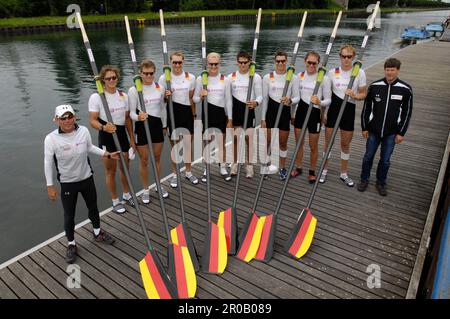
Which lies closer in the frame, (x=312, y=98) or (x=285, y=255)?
(x=285, y=255)

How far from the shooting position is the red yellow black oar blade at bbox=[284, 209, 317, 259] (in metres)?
4.91

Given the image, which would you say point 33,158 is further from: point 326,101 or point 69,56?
point 69,56

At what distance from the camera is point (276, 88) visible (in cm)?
626

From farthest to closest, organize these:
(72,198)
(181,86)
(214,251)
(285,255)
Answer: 1. (181,86)
2. (285,255)
3. (214,251)
4. (72,198)

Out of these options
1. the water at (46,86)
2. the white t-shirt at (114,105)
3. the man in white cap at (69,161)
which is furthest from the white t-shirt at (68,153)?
the water at (46,86)

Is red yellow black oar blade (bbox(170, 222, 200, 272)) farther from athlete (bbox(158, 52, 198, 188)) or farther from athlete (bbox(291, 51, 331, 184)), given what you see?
athlete (bbox(291, 51, 331, 184))

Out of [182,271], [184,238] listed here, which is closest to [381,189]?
[184,238]

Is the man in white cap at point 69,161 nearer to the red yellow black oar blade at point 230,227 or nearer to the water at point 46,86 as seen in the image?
the red yellow black oar blade at point 230,227

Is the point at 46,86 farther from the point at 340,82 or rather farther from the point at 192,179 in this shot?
the point at 340,82

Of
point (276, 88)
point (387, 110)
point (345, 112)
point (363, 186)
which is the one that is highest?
point (276, 88)

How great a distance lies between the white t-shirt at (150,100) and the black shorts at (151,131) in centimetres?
10

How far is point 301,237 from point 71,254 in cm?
338

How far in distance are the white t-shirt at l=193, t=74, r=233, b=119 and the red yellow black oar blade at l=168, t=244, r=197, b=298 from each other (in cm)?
285
